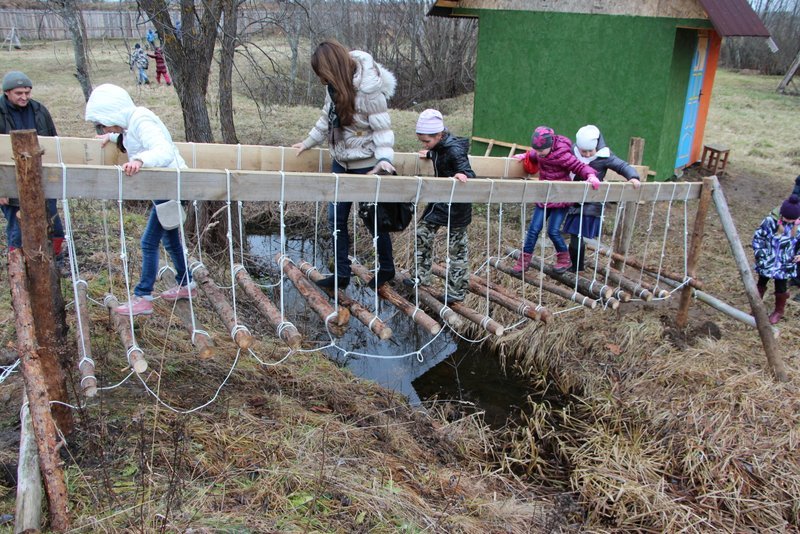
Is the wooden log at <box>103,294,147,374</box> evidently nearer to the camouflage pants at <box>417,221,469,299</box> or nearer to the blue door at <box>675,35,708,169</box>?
the camouflage pants at <box>417,221,469,299</box>

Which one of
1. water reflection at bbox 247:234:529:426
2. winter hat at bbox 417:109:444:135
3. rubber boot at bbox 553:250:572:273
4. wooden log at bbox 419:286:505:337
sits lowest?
water reflection at bbox 247:234:529:426

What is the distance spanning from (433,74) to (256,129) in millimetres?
9278

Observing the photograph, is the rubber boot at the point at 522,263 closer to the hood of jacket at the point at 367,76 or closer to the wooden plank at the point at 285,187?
the wooden plank at the point at 285,187

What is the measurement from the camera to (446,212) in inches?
162

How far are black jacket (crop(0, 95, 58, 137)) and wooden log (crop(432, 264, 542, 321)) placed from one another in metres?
3.01

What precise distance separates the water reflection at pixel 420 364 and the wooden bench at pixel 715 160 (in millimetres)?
5954

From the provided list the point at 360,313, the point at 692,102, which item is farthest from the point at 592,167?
the point at 692,102

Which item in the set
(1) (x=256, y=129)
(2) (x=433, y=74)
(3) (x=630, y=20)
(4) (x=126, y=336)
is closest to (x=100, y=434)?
(4) (x=126, y=336)

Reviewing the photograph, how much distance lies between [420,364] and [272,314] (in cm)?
305

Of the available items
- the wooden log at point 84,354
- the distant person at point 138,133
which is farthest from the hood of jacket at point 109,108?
the wooden log at point 84,354

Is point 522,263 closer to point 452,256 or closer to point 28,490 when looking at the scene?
point 452,256

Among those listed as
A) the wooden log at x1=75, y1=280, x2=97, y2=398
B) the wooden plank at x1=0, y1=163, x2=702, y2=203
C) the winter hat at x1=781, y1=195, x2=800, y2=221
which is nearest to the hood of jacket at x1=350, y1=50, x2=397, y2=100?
the wooden plank at x1=0, y1=163, x2=702, y2=203

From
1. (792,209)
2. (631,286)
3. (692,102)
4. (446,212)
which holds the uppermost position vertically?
(692,102)

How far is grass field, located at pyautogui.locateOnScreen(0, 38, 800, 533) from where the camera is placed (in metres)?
2.96
